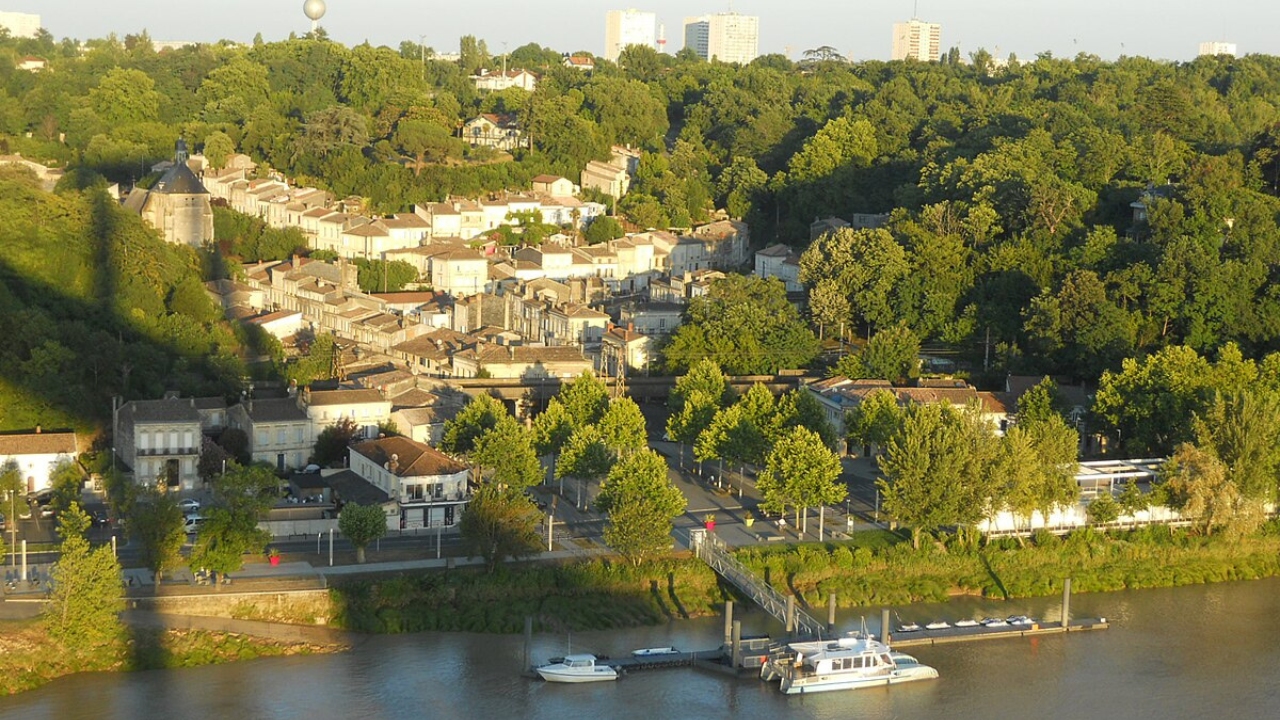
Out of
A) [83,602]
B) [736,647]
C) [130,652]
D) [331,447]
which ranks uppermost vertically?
[331,447]

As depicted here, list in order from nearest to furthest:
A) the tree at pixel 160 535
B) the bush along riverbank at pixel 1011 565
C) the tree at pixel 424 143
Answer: the tree at pixel 160 535 → the bush along riverbank at pixel 1011 565 → the tree at pixel 424 143

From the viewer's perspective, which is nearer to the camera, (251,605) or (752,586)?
(251,605)

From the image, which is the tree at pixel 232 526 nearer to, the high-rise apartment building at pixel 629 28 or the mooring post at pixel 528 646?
the mooring post at pixel 528 646

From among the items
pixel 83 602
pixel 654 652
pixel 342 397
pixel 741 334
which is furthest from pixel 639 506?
pixel 741 334

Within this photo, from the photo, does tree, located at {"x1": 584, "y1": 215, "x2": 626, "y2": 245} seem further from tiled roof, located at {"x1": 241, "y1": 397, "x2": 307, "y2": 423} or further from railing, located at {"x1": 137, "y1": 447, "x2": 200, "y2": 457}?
railing, located at {"x1": 137, "y1": 447, "x2": 200, "y2": 457}

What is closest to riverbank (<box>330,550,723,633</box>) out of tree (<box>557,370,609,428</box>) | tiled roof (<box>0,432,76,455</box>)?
tree (<box>557,370,609,428</box>)

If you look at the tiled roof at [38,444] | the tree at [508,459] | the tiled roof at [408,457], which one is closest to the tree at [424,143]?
the tiled roof at [38,444]

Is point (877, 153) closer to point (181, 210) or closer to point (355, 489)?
point (181, 210)
